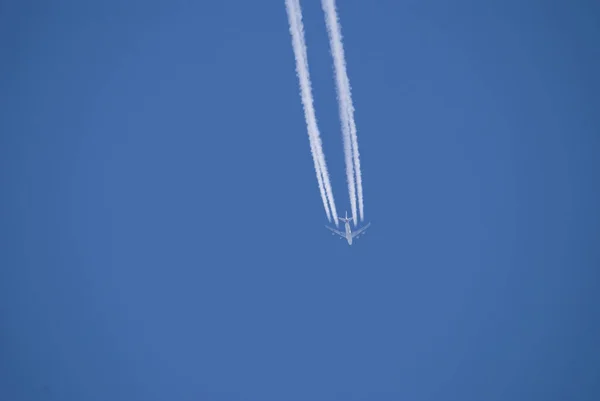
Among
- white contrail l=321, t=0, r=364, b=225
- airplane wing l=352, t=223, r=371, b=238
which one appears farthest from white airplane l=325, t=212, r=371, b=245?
white contrail l=321, t=0, r=364, b=225

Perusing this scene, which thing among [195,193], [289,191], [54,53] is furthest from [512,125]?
[54,53]

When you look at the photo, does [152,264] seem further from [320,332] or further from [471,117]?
[471,117]

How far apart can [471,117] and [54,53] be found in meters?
23.7

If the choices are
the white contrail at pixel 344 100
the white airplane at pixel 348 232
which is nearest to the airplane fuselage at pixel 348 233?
the white airplane at pixel 348 232

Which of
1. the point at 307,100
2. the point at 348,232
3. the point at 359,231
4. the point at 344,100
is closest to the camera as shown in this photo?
the point at 344,100

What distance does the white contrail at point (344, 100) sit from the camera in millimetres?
14094

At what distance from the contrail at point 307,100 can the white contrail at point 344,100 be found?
96 centimetres

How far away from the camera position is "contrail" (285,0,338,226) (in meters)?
13.9

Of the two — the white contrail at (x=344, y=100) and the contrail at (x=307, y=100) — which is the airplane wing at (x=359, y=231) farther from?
the contrail at (x=307, y=100)

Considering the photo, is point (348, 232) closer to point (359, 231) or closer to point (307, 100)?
point (359, 231)

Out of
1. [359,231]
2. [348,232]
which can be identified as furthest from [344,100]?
[359,231]

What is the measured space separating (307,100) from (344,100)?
1494 mm

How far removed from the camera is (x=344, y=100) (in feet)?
48.1

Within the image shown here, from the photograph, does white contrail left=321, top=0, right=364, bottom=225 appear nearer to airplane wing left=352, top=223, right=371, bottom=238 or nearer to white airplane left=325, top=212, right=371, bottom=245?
white airplane left=325, top=212, right=371, bottom=245
